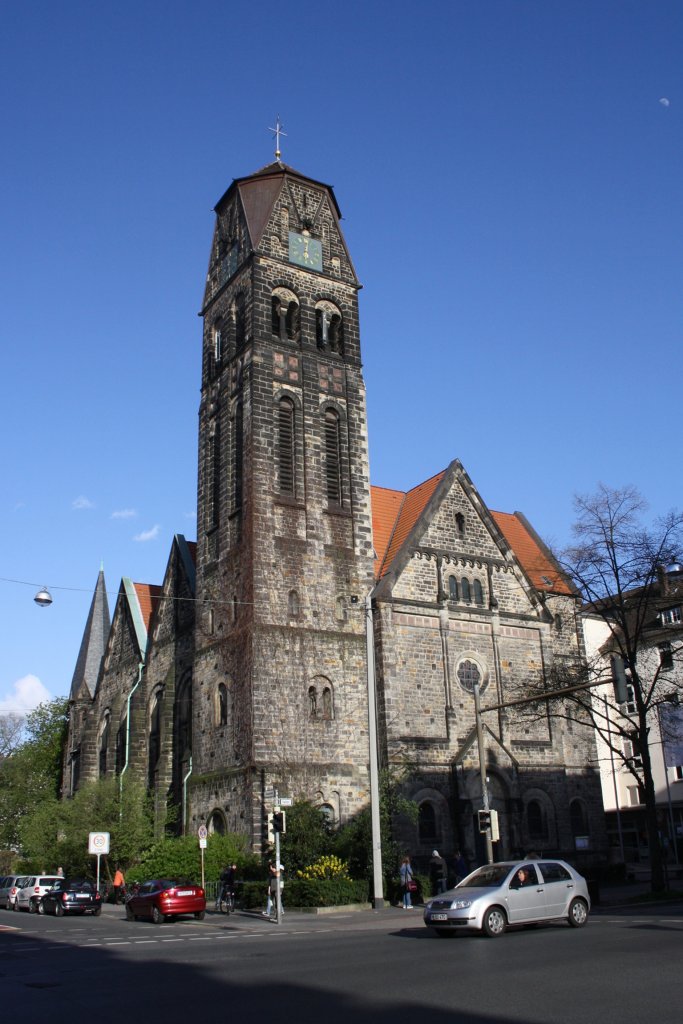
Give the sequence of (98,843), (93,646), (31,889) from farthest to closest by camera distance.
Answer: (93,646)
(31,889)
(98,843)

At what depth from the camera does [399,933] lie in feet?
65.2

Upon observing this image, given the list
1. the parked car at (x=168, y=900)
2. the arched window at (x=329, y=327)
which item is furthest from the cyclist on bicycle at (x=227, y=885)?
the arched window at (x=329, y=327)

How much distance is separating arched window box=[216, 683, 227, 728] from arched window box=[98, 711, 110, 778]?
12200mm

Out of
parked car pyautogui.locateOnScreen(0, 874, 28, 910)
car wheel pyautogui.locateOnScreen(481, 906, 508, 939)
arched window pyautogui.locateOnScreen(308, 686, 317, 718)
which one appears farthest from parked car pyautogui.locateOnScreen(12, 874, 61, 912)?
car wheel pyautogui.locateOnScreen(481, 906, 508, 939)

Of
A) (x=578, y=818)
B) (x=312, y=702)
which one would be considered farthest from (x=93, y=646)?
(x=578, y=818)

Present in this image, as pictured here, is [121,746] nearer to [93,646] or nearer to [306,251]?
[93,646]

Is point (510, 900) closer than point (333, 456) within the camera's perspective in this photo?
→ Yes

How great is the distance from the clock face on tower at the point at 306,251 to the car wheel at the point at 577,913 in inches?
1143

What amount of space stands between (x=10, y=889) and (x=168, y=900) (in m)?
12.9

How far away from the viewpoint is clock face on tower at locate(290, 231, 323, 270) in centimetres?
4119

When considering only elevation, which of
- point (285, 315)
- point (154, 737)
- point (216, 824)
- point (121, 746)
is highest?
point (285, 315)

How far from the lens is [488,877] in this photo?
757 inches

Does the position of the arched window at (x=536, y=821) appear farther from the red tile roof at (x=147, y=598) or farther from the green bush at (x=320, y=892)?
the red tile roof at (x=147, y=598)

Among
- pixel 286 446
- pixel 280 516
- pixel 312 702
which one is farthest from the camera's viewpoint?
pixel 286 446
